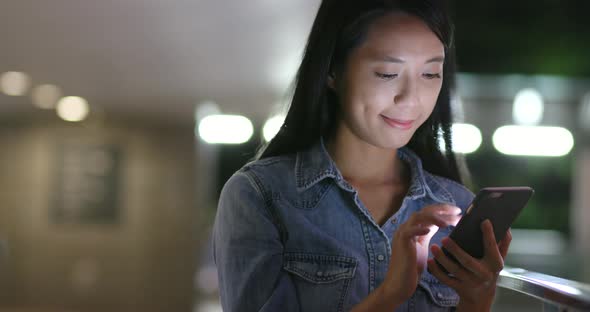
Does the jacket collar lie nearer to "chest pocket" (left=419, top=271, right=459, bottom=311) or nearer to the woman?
the woman

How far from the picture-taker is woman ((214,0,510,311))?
117 centimetres

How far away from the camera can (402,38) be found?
118cm

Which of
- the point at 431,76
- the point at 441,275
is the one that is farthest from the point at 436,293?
the point at 431,76

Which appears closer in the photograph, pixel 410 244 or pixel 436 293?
pixel 410 244

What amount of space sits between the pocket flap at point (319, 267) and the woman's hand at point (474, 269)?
15cm

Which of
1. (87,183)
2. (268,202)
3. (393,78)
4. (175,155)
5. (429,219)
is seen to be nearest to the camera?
(429,219)

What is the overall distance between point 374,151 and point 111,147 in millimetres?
7101

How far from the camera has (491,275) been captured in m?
1.16

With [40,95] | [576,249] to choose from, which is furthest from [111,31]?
[576,249]

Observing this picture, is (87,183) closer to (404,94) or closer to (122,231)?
(122,231)

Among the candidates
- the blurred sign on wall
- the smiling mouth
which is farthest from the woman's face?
the blurred sign on wall

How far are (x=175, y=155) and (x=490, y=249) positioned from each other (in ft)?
23.4

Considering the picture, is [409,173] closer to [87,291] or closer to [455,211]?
[455,211]

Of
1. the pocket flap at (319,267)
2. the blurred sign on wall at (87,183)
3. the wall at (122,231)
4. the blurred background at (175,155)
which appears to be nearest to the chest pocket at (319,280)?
the pocket flap at (319,267)
